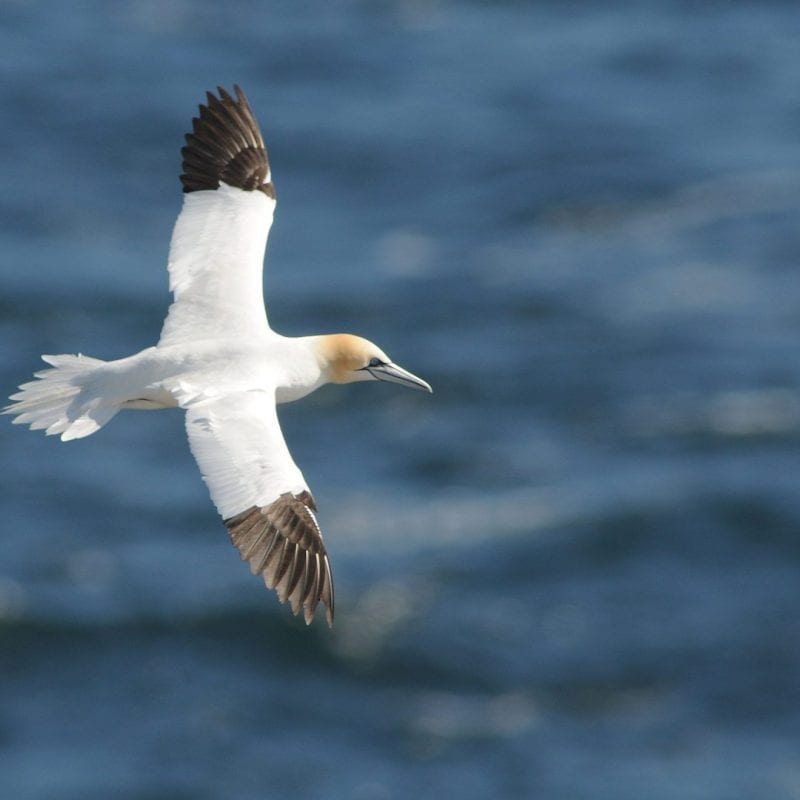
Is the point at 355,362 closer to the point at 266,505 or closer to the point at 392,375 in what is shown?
the point at 392,375

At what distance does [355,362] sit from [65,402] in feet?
7.05

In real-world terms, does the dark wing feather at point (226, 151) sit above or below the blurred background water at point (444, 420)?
below

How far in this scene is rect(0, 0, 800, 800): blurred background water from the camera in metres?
34.4

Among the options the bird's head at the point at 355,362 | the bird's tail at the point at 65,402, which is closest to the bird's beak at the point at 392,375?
the bird's head at the point at 355,362

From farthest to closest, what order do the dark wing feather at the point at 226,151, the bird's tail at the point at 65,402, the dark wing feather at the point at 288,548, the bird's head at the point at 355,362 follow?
1. the dark wing feather at the point at 226,151
2. the bird's head at the point at 355,362
3. the bird's tail at the point at 65,402
4. the dark wing feather at the point at 288,548

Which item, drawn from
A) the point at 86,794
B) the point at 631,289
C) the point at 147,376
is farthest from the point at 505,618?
the point at 147,376

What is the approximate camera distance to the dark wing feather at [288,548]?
12.3 m

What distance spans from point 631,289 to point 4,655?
1836cm

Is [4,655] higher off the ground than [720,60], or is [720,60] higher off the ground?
[720,60]

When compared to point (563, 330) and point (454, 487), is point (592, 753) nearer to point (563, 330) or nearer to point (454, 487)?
point (454, 487)

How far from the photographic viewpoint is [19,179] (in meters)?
50.8

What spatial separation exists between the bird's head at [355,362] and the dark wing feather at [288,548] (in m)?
1.73

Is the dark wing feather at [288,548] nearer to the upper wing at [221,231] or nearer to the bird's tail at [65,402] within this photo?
the bird's tail at [65,402]

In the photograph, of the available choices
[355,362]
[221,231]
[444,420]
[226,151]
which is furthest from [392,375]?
[444,420]
